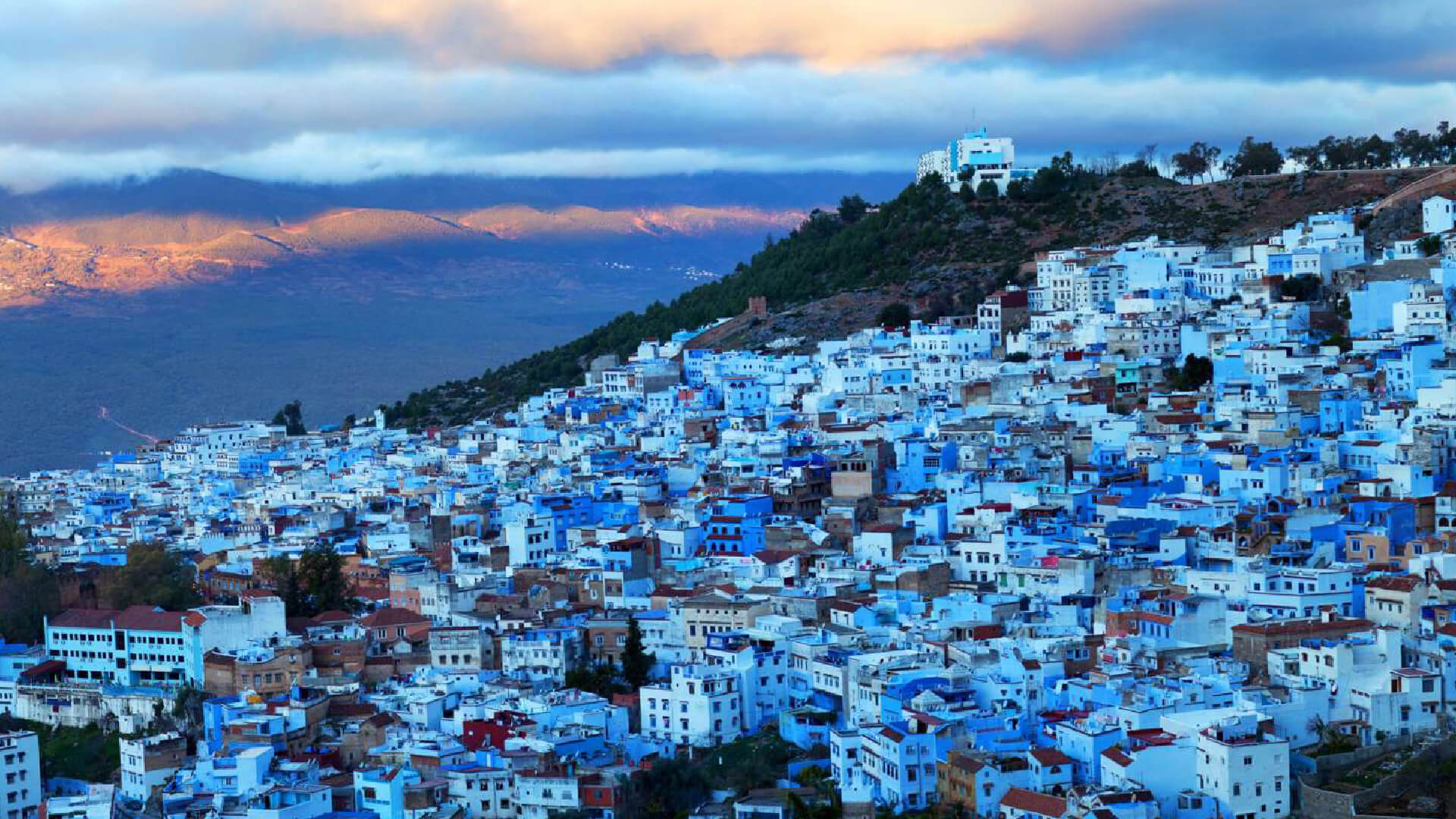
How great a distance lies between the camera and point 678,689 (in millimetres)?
23922

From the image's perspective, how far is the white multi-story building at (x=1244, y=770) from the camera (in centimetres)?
1989

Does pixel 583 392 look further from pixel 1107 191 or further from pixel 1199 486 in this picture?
pixel 1199 486

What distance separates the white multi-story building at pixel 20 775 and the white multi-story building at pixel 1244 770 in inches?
496

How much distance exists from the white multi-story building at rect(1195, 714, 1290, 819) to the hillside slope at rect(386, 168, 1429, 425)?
2889 centimetres

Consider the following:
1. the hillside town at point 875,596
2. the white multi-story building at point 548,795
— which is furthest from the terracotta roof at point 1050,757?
the white multi-story building at point 548,795

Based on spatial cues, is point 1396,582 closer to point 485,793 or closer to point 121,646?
point 485,793

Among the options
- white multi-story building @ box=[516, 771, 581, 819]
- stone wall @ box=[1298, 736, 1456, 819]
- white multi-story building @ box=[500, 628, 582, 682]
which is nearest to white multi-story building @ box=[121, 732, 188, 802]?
white multi-story building @ box=[500, 628, 582, 682]

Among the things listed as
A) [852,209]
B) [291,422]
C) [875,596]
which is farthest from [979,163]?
[875,596]

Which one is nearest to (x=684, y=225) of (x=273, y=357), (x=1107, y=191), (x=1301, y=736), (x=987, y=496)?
(x=273, y=357)

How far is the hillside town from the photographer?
21.5 m

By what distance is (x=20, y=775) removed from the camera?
83.2 feet

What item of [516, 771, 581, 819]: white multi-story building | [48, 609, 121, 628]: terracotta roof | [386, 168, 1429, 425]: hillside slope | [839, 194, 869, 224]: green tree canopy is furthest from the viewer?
[839, 194, 869, 224]: green tree canopy

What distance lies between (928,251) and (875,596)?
28139 mm

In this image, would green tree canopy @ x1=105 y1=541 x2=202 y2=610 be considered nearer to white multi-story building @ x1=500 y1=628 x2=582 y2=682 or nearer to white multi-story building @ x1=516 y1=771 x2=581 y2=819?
white multi-story building @ x1=500 y1=628 x2=582 y2=682
